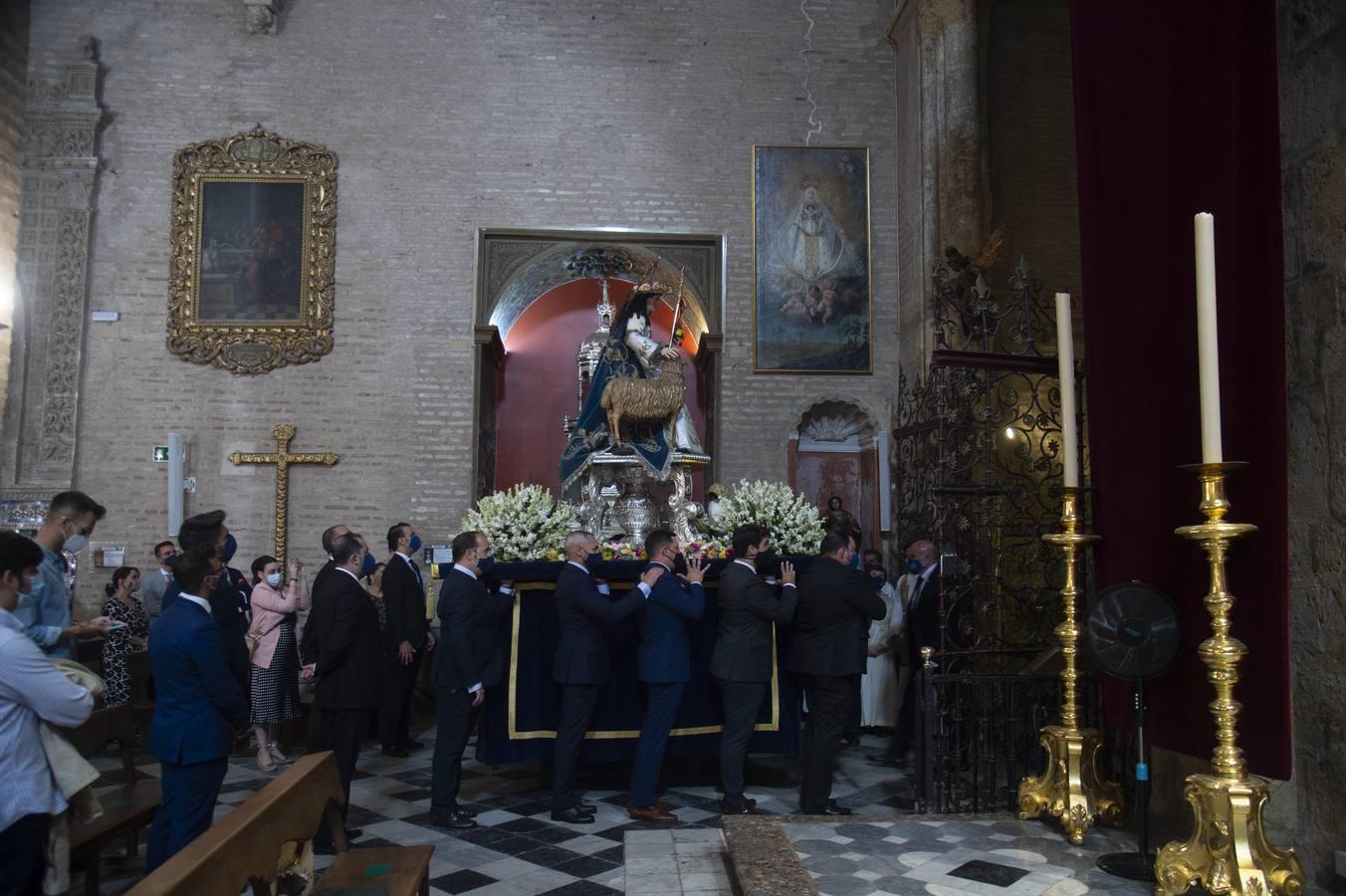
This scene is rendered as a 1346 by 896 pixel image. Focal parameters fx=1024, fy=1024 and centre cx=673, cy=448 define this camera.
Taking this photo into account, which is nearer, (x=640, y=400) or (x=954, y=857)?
(x=954, y=857)

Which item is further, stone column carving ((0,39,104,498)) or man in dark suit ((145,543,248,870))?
stone column carving ((0,39,104,498))

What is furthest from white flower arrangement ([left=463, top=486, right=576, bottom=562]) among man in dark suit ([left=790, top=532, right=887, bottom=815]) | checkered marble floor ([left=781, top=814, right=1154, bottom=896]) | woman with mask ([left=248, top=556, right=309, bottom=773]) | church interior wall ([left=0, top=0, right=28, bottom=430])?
church interior wall ([left=0, top=0, right=28, bottom=430])

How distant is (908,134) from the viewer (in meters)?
12.1

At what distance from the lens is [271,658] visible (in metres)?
7.73

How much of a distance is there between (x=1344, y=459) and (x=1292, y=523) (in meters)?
0.33

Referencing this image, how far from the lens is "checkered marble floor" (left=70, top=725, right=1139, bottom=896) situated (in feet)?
12.3

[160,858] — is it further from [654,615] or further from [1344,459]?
[1344,459]

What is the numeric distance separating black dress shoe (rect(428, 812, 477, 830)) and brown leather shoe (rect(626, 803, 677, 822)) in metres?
0.95

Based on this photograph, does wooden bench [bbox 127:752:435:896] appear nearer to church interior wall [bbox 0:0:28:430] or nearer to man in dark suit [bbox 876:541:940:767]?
man in dark suit [bbox 876:541:940:767]

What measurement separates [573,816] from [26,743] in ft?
11.5

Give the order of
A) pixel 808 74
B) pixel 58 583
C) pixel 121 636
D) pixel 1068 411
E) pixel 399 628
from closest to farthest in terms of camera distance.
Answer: pixel 1068 411
pixel 58 583
pixel 121 636
pixel 399 628
pixel 808 74

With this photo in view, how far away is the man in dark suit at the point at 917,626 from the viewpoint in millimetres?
7203

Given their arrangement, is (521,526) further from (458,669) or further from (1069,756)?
(1069,756)

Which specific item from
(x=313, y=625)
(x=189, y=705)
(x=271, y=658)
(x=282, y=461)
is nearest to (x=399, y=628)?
(x=271, y=658)
